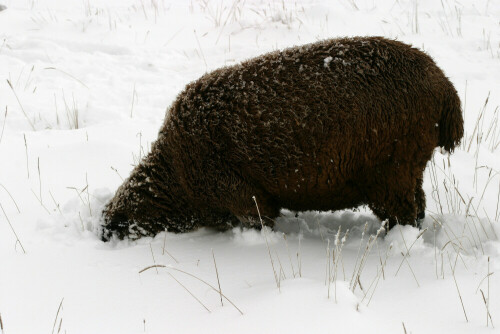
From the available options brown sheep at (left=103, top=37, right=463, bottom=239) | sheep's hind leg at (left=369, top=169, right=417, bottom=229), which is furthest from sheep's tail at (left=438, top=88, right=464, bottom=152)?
sheep's hind leg at (left=369, top=169, right=417, bottom=229)

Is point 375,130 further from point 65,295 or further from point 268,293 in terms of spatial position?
point 65,295

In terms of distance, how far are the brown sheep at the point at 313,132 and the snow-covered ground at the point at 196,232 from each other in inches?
13.9

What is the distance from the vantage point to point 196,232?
13.4 ft

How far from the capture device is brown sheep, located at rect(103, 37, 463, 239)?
336 centimetres

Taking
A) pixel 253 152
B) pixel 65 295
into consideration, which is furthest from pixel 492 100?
pixel 65 295

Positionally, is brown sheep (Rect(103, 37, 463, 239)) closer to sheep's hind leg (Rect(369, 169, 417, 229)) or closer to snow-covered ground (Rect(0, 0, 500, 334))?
sheep's hind leg (Rect(369, 169, 417, 229))

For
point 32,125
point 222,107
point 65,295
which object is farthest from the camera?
point 32,125

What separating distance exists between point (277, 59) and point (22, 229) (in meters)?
2.35

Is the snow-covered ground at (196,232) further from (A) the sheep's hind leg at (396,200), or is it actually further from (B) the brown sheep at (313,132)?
(B) the brown sheep at (313,132)

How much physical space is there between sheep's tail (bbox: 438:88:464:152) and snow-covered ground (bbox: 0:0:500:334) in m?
0.44

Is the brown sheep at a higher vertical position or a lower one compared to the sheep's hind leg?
higher

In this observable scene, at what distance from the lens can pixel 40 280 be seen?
125 inches

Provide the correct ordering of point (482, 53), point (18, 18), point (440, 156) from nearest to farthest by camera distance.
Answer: point (440, 156) < point (482, 53) < point (18, 18)

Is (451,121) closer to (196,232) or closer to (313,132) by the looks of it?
(313,132)
